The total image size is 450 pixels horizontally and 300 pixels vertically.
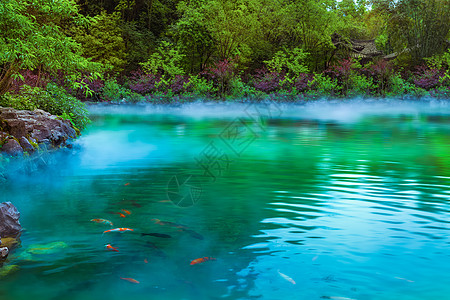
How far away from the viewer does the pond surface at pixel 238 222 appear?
4488 millimetres

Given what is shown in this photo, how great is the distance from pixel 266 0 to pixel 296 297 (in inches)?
1135

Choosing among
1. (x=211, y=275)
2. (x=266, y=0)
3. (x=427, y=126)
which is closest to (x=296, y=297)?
(x=211, y=275)

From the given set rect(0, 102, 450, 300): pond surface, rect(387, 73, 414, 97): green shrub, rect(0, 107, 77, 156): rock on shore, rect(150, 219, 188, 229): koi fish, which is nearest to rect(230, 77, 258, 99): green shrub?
rect(387, 73, 414, 97): green shrub

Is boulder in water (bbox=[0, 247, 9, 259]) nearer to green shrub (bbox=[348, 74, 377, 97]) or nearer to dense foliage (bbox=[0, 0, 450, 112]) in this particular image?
dense foliage (bbox=[0, 0, 450, 112])

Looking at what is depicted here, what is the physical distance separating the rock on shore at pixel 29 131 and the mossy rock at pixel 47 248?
18.4 ft

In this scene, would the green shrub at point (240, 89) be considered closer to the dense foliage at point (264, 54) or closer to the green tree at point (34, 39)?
the dense foliage at point (264, 54)

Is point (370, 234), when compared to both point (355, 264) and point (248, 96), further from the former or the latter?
point (248, 96)

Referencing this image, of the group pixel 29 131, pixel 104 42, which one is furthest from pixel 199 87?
pixel 29 131

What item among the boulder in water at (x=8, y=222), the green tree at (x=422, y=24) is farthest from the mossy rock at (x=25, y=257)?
the green tree at (x=422, y=24)

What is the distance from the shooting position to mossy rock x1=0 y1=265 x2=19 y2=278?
462 centimetres

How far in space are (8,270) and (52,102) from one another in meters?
11.6

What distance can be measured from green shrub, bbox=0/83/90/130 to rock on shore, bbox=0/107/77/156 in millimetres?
883

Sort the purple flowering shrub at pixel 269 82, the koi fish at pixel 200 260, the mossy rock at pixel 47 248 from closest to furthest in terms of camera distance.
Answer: the koi fish at pixel 200 260
the mossy rock at pixel 47 248
the purple flowering shrub at pixel 269 82

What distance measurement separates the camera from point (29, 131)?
38.4 feet
